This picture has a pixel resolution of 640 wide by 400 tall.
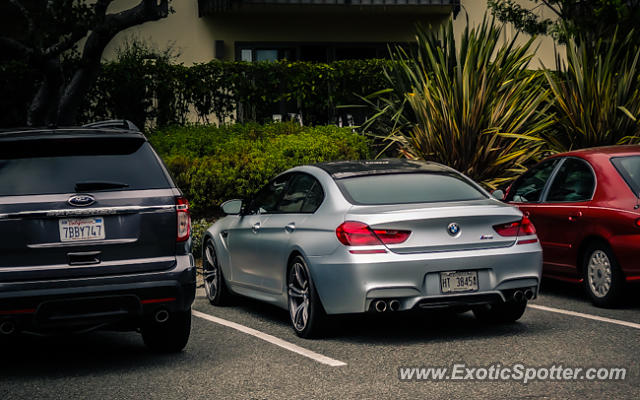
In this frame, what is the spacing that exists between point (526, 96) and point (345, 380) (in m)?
9.79

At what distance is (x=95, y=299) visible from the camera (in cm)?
683

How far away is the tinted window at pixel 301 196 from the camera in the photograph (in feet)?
28.4

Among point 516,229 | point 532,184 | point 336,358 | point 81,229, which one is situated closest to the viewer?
point 81,229

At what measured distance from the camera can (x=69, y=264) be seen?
6.77 metres

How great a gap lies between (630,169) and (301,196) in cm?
319

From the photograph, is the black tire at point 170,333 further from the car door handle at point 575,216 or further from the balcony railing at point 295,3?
the balcony railing at point 295,3

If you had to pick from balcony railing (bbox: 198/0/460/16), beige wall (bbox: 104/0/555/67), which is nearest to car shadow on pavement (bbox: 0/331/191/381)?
balcony railing (bbox: 198/0/460/16)

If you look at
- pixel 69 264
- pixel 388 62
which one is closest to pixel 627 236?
pixel 69 264

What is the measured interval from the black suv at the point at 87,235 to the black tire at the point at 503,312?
2.87m

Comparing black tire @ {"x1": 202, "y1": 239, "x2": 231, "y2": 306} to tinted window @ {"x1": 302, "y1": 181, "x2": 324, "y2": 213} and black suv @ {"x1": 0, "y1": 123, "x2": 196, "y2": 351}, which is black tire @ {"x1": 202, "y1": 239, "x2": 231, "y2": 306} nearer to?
tinted window @ {"x1": 302, "y1": 181, "x2": 324, "y2": 213}

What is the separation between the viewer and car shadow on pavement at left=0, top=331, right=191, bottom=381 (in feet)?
23.7

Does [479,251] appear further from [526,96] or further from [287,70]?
[287,70]

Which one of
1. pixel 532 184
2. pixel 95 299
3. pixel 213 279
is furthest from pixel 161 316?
pixel 532 184

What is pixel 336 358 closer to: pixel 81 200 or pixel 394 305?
pixel 394 305
